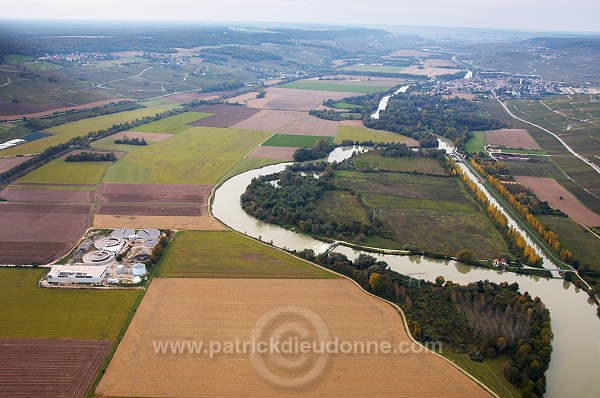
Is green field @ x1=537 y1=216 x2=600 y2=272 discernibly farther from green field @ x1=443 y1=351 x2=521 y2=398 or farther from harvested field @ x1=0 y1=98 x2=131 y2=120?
harvested field @ x1=0 y1=98 x2=131 y2=120

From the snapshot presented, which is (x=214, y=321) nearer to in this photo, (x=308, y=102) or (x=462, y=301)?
(x=462, y=301)

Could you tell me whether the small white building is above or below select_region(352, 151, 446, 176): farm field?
above

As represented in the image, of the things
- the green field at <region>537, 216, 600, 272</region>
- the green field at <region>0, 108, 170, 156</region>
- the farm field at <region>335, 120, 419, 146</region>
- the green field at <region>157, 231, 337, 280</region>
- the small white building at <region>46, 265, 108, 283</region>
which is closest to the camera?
the small white building at <region>46, 265, 108, 283</region>

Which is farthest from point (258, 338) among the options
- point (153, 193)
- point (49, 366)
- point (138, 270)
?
point (153, 193)

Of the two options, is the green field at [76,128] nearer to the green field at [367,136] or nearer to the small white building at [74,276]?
the small white building at [74,276]

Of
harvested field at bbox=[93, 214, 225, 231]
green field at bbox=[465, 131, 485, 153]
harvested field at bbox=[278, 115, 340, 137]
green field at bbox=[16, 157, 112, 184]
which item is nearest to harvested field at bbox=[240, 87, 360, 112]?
harvested field at bbox=[278, 115, 340, 137]

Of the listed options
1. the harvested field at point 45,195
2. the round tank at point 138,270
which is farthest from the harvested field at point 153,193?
the round tank at point 138,270
